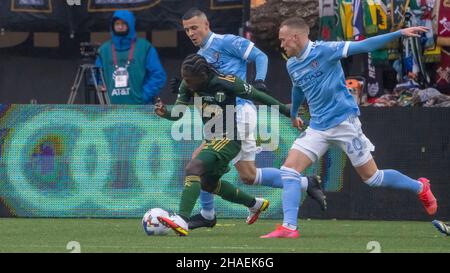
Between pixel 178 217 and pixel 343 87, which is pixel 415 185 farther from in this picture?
pixel 178 217

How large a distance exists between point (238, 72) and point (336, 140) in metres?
1.69

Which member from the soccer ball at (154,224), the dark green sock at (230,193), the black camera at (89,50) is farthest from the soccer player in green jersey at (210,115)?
the black camera at (89,50)

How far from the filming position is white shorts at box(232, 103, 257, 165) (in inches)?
502

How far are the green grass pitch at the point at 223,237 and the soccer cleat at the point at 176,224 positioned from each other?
0.09 metres

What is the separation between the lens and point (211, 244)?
10844mm

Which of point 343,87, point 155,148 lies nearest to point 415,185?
point 343,87

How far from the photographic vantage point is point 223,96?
12141mm

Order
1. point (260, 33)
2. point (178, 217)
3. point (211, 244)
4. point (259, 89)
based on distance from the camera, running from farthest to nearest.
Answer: point (260, 33)
point (259, 89)
point (178, 217)
point (211, 244)

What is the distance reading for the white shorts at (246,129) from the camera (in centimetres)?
1274

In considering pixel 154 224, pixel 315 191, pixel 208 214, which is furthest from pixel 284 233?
pixel 315 191

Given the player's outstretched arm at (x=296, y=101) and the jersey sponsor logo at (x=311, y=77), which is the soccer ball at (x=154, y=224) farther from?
the jersey sponsor logo at (x=311, y=77)

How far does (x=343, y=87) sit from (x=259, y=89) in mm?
865

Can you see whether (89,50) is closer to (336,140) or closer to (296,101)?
(296,101)

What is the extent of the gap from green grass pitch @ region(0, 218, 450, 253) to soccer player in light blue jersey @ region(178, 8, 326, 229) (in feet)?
1.05
